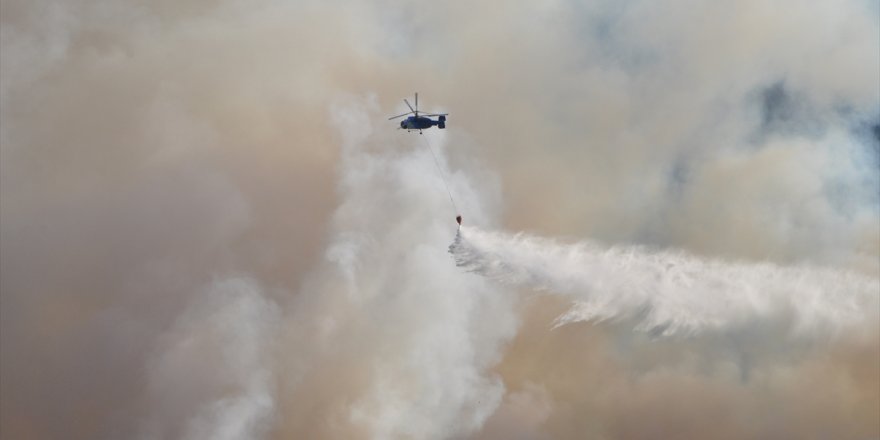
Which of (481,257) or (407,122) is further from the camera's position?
(407,122)

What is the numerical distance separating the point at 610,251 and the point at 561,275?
8207mm

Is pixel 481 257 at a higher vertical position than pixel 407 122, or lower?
lower

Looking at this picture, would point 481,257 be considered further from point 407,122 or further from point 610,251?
point 407,122

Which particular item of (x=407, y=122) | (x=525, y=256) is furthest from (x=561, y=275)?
(x=407, y=122)

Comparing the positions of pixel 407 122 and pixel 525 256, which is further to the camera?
pixel 407 122

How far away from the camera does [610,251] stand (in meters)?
96.4

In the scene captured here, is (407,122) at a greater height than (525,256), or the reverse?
(407,122)

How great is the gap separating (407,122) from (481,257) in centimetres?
2501

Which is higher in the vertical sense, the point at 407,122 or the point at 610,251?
the point at 407,122

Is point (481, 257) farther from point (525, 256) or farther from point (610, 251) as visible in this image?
point (610, 251)

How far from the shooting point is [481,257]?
308 ft

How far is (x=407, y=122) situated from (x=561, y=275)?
32.6 m

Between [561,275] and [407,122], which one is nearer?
[561,275]

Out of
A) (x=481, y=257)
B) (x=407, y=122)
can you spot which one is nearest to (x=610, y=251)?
(x=481, y=257)
